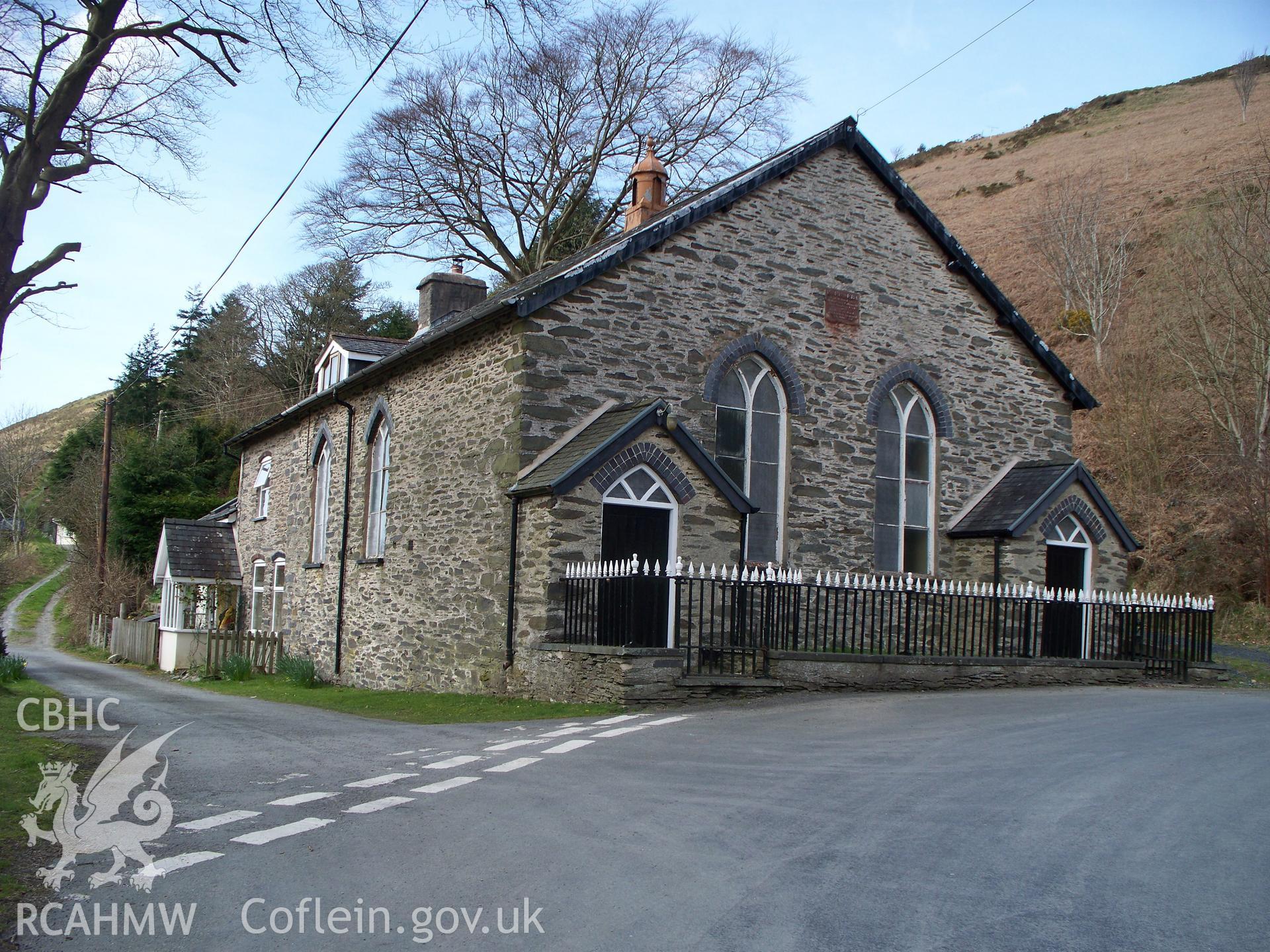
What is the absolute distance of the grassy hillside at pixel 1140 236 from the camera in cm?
3025

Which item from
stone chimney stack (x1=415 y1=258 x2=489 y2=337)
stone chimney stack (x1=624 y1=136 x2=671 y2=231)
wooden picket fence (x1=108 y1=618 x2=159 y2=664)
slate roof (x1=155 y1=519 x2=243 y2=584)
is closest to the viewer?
stone chimney stack (x1=624 y1=136 x2=671 y2=231)

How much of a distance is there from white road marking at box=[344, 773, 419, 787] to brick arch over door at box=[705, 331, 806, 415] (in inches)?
373

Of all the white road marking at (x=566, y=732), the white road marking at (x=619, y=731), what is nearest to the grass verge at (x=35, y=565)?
the white road marking at (x=566, y=732)

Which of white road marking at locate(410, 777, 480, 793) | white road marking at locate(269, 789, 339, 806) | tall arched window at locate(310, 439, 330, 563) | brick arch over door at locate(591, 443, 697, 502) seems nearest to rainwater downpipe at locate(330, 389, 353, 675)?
tall arched window at locate(310, 439, 330, 563)

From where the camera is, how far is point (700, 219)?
56.4 feet

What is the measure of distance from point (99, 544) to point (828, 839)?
3676cm

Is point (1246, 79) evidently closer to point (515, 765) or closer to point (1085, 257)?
point (1085, 257)

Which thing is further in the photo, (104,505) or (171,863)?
(104,505)

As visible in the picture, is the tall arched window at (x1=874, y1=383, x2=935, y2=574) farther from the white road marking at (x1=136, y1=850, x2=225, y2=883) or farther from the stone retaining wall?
the white road marking at (x1=136, y1=850, x2=225, y2=883)

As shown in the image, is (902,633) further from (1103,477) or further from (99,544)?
(99,544)

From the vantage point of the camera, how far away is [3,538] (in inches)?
2675

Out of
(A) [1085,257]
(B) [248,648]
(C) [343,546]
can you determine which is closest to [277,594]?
(B) [248,648]

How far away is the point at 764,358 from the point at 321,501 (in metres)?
11.4

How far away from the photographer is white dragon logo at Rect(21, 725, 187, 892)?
5871 mm
